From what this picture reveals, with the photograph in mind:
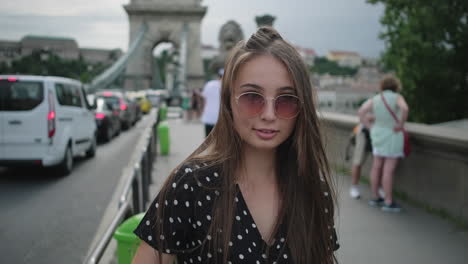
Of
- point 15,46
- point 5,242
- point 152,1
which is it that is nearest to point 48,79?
point 15,46

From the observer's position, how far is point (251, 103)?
5.66 ft

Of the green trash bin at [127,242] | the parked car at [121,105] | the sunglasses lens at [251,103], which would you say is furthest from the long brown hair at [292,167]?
the parked car at [121,105]

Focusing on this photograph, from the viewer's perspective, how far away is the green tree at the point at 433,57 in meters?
19.7

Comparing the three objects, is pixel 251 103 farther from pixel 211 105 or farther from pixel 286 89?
pixel 211 105

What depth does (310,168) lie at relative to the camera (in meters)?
1.90

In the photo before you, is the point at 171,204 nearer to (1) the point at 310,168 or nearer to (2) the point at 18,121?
(1) the point at 310,168

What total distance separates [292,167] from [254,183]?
0.19 metres

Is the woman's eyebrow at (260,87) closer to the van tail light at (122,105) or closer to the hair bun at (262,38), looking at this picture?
the hair bun at (262,38)

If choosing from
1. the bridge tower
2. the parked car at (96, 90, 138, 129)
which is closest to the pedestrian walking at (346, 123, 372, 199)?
the parked car at (96, 90, 138, 129)

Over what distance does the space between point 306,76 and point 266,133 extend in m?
0.25

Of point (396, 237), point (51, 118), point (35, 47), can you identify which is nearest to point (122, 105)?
point (35, 47)

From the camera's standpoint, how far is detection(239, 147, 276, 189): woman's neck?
6.05 ft

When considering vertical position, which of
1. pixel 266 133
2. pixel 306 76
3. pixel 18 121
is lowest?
pixel 18 121

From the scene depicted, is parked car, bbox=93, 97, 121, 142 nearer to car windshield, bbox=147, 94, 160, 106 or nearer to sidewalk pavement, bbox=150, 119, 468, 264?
sidewalk pavement, bbox=150, 119, 468, 264
